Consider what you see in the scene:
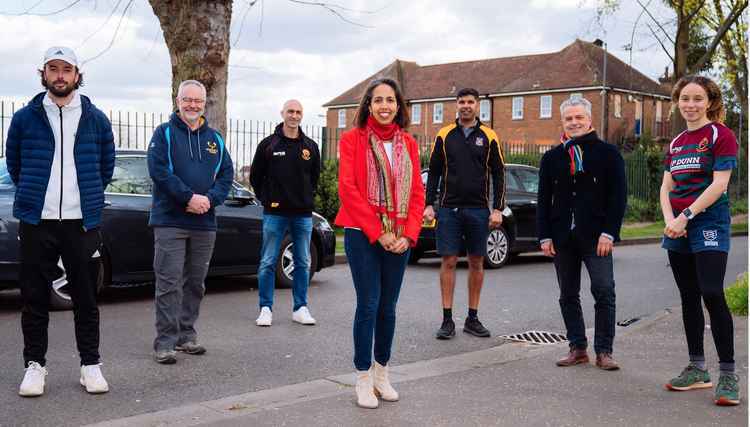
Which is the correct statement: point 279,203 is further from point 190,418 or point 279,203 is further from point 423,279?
point 423,279

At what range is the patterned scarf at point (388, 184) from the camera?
4934 millimetres

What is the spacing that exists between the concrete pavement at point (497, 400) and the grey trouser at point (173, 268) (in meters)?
1.21

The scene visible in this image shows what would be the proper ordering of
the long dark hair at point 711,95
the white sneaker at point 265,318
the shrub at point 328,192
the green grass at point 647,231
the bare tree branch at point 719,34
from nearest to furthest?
the long dark hair at point 711,95
the white sneaker at point 265,318
the shrub at point 328,192
the green grass at point 647,231
the bare tree branch at point 719,34

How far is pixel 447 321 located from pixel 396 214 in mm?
2443

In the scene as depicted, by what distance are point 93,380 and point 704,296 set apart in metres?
3.71

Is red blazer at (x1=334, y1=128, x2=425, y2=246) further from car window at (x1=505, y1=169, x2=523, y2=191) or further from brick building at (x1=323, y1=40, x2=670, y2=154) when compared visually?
brick building at (x1=323, y1=40, x2=670, y2=154)

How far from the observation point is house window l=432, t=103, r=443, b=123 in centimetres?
6200

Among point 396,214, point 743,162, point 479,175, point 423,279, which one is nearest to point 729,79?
point 743,162

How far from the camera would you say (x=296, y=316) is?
25.6 ft

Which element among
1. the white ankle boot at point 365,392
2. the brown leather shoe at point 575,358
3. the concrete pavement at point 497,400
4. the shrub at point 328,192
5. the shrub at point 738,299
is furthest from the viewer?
the shrub at point 328,192

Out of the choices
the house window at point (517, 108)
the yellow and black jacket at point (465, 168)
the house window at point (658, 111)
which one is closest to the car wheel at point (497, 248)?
the yellow and black jacket at point (465, 168)

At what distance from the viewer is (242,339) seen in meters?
7.02

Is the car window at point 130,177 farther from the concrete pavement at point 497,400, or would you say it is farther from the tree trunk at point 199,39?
the concrete pavement at point 497,400

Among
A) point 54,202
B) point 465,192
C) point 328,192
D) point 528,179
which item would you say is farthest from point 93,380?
point 328,192
